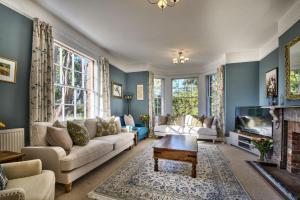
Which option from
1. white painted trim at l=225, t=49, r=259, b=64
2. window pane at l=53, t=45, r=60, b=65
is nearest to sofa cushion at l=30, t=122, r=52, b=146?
window pane at l=53, t=45, r=60, b=65

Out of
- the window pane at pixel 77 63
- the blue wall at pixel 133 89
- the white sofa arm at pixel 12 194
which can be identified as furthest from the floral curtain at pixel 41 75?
the blue wall at pixel 133 89

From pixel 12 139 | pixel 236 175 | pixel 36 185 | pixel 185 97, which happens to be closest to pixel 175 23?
pixel 236 175

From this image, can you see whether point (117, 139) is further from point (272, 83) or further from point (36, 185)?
point (272, 83)

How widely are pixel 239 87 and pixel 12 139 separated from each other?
218 inches

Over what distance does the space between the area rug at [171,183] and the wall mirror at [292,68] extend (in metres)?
1.74

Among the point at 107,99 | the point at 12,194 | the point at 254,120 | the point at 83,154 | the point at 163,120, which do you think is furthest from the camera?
the point at 163,120

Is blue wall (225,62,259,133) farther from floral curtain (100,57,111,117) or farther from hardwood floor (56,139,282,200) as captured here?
floral curtain (100,57,111,117)

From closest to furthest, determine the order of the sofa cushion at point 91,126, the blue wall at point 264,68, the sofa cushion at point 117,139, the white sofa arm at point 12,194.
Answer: the white sofa arm at point 12,194 < the sofa cushion at point 117,139 < the sofa cushion at point 91,126 < the blue wall at point 264,68

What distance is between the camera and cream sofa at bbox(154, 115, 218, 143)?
16.7 ft

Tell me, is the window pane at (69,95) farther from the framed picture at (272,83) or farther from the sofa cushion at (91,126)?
the framed picture at (272,83)

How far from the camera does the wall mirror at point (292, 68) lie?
8.43ft

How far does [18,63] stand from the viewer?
2.50 m

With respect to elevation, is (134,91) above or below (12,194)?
above

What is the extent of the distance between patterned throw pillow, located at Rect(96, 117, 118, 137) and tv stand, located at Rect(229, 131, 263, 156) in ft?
11.0
